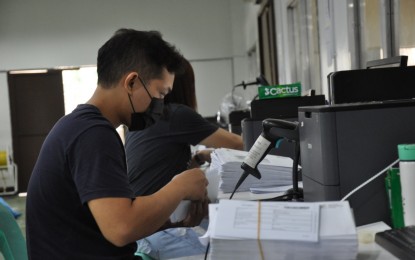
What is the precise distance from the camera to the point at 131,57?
1245 millimetres

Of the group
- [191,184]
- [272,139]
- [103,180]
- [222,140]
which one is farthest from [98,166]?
[222,140]

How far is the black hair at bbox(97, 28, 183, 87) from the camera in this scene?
1237 millimetres

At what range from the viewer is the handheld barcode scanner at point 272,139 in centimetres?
137

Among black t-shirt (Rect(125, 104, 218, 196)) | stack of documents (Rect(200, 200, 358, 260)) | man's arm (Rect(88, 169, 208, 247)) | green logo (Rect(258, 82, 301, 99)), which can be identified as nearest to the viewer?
stack of documents (Rect(200, 200, 358, 260))

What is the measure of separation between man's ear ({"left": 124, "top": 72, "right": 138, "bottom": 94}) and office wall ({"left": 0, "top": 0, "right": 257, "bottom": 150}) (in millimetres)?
6953

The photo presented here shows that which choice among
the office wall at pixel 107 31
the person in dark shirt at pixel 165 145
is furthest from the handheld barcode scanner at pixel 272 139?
the office wall at pixel 107 31

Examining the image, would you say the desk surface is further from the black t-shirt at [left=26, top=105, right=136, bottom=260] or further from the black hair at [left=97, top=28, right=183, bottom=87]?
the black hair at [left=97, top=28, right=183, bottom=87]

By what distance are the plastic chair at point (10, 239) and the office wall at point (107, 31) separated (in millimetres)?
7048

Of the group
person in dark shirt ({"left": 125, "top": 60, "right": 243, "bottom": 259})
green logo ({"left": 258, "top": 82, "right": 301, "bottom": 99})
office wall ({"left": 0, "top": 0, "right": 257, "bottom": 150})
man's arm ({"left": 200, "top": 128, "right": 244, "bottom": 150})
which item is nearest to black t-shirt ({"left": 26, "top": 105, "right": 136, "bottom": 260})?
person in dark shirt ({"left": 125, "top": 60, "right": 243, "bottom": 259})

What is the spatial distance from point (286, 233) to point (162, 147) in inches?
46.4

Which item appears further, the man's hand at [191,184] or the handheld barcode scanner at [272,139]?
the handheld barcode scanner at [272,139]

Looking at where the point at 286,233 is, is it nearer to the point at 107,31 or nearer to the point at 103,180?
the point at 103,180

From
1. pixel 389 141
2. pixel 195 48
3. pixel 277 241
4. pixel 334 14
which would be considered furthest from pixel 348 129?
pixel 195 48

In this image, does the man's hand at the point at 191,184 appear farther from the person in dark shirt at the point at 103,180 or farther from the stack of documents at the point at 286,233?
the stack of documents at the point at 286,233
